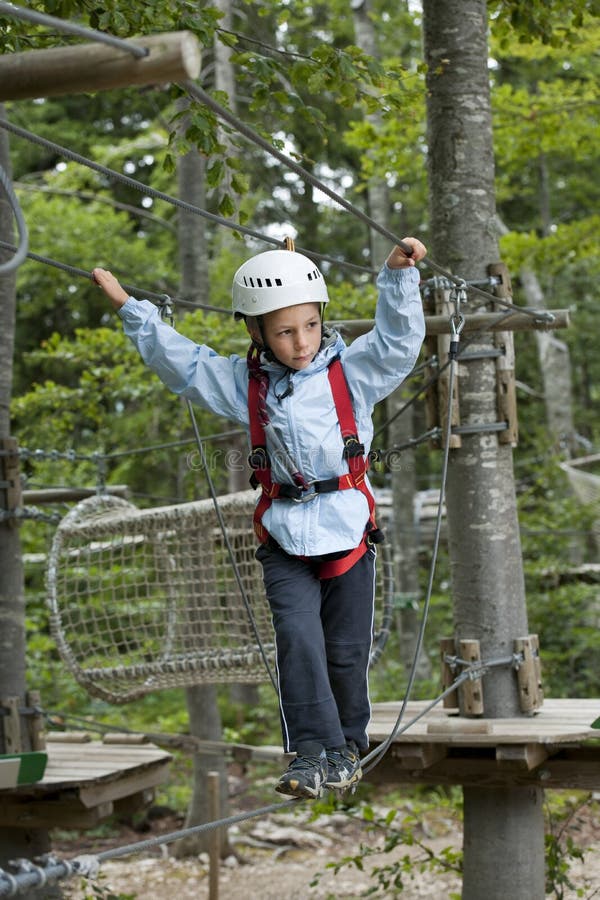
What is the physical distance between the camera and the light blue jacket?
8.66ft

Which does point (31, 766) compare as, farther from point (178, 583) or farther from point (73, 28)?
point (73, 28)

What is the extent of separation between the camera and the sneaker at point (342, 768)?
2.64m

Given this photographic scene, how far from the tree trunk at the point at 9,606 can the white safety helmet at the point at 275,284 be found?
7.69ft

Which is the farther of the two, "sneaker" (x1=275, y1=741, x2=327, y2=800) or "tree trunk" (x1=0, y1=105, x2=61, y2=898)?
"tree trunk" (x1=0, y1=105, x2=61, y2=898)

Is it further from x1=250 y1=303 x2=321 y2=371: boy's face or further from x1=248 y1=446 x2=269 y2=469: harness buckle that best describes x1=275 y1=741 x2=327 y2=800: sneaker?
x1=250 y1=303 x2=321 y2=371: boy's face

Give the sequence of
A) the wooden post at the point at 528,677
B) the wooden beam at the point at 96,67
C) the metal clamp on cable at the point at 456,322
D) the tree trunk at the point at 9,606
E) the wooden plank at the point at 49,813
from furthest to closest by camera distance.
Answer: the tree trunk at the point at 9,606
the wooden plank at the point at 49,813
the wooden post at the point at 528,677
the metal clamp on cable at the point at 456,322
the wooden beam at the point at 96,67

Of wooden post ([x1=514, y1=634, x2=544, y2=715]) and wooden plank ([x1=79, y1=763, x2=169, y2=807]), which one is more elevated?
wooden post ([x1=514, y1=634, x2=544, y2=715])

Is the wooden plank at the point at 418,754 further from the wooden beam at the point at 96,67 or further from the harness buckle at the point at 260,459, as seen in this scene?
the wooden beam at the point at 96,67

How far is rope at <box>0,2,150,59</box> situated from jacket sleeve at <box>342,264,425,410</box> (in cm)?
101

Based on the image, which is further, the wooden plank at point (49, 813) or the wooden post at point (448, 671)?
the wooden plank at point (49, 813)

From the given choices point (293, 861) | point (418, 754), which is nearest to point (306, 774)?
point (418, 754)

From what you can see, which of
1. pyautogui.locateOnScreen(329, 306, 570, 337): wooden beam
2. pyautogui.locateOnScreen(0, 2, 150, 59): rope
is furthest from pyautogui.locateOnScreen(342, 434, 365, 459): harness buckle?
pyautogui.locateOnScreen(329, 306, 570, 337): wooden beam

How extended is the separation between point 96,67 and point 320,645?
4.60ft

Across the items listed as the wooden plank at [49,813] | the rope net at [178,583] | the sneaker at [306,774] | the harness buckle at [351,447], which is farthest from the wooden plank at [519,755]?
the wooden plank at [49,813]
